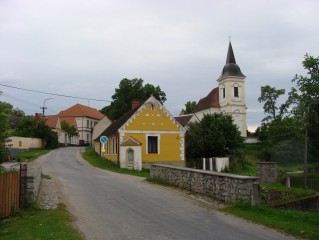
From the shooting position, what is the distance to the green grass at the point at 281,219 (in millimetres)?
10350

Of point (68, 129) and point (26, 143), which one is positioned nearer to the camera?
point (26, 143)

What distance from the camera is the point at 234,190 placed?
14.6 metres

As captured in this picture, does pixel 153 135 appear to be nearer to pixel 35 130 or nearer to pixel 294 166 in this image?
pixel 294 166

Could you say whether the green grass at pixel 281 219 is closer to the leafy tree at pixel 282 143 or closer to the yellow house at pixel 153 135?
the yellow house at pixel 153 135

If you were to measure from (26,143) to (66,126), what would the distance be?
1022 inches

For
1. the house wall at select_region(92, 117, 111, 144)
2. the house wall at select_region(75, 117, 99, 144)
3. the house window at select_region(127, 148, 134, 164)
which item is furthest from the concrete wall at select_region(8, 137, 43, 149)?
the house wall at select_region(75, 117, 99, 144)

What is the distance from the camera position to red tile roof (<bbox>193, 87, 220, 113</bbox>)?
264 feet

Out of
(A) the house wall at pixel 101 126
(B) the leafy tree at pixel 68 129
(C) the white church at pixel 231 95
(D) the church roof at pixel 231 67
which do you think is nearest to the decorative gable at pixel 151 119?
(A) the house wall at pixel 101 126

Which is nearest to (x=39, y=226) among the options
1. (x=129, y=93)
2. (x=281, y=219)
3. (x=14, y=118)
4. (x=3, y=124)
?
(x=3, y=124)

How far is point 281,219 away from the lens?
11.9 meters

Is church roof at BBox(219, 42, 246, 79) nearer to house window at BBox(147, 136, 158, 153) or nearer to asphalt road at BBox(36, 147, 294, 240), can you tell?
house window at BBox(147, 136, 158, 153)

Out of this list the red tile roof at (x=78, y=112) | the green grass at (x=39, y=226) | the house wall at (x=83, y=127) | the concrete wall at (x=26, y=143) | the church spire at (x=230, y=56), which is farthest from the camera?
the red tile roof at (x=78, y=112)

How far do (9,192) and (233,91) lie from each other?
6746 cm

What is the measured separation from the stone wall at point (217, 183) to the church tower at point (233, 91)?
2191 inches
